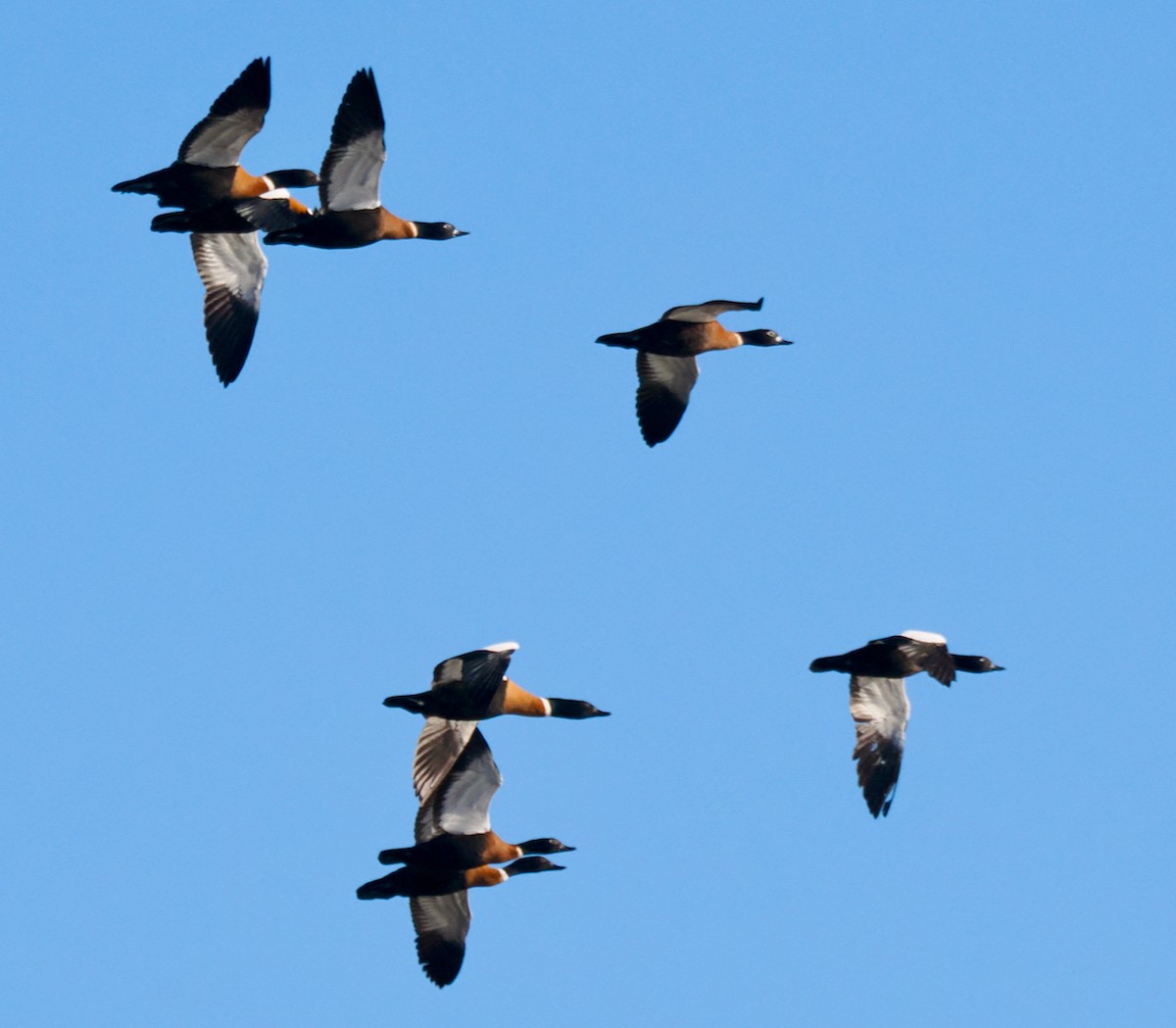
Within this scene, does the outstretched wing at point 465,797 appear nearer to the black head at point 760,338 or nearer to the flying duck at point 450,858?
the flying duck at point 450,858

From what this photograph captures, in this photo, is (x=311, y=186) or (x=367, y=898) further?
(x=311, y=186)

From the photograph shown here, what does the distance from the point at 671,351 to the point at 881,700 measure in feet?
15.5

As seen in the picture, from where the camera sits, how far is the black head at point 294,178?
23.7 m

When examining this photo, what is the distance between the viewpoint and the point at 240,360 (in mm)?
23531

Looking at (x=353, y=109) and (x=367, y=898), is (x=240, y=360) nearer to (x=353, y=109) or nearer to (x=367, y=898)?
(x=353, y=109)

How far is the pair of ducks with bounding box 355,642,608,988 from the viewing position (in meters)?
20.5

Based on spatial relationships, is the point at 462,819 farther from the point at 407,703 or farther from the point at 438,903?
the point at 407,703

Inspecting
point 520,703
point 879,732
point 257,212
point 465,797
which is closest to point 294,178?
point 257,212

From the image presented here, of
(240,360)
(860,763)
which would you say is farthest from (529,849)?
(240,360)

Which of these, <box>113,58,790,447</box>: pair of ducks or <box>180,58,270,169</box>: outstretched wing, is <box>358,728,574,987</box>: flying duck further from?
<box>180,58,270,169</box>: outstretched wing

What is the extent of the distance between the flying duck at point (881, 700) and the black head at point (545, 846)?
3.20m

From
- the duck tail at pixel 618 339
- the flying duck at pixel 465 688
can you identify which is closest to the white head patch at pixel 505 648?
the flying duck at pixel 465 688

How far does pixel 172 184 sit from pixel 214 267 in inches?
63.1

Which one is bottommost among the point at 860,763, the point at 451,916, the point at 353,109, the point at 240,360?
the point at 451,916
